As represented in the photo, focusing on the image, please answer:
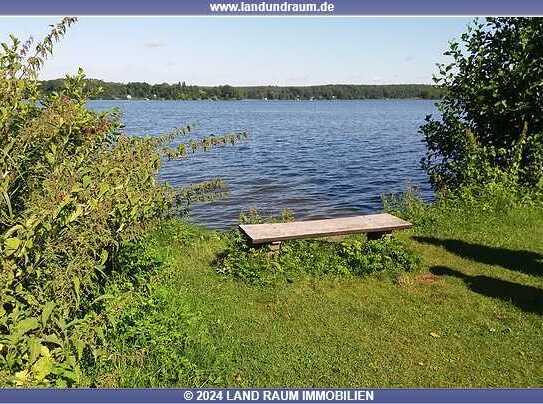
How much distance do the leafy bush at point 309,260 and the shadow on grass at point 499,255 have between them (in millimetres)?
1221

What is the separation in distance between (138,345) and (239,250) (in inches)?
159

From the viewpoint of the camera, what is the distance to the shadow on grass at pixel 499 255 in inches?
349

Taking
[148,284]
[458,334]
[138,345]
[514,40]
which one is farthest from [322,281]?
[514,40]

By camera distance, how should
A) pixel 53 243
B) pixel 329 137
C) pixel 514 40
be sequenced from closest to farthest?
pixel 53 243, pixel 514 40, pixel 329 137

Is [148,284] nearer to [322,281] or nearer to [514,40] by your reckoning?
[322,281]

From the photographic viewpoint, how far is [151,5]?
4.09 meters

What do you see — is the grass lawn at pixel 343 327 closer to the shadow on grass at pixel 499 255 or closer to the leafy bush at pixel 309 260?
the shadow on grass at pixel 499 255

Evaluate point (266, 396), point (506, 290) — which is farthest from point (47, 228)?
point (506, 290)

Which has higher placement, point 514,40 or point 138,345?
point 514,40

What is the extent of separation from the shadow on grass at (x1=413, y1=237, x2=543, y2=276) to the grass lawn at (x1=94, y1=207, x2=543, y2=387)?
2 centimetres

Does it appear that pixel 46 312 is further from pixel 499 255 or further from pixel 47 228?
pixel 499 255

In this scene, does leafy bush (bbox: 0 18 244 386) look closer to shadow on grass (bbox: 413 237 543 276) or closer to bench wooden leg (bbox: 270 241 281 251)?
bench wooden leg (bbox: 270 241 281 251)

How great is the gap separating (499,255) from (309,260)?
11.5ft

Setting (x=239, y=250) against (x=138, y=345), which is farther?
(x=239, y=250)
